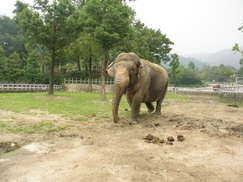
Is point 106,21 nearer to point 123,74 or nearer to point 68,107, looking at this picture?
point 68,107

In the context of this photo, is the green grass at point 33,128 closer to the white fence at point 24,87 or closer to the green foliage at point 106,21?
the green foliage at point 106,21

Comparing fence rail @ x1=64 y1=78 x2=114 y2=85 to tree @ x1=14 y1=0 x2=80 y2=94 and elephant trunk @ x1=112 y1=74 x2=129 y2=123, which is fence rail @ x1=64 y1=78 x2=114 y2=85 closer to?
tree @ x1=14 y1=0 x2=80 y2=94

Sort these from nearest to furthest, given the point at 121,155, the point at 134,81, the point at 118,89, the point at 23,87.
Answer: the point at 121,155 < the point at 118,89 < the point at 134,81 < the point at 23,87

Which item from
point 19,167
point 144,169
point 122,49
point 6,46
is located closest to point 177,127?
point 144,169

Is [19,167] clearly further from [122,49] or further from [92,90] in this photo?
[92,90]

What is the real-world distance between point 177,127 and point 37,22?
16.2 meters

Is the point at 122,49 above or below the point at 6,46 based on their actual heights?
below

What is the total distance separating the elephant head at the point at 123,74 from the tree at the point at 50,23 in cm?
1338

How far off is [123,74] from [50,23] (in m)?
14.9

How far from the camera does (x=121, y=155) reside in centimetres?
528

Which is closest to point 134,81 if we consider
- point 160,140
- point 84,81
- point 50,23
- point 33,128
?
point 160,140

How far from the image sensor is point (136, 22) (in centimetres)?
3591

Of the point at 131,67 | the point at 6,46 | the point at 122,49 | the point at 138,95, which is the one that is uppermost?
the point at 6,46

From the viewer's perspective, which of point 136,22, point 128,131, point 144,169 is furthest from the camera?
point 136,22
